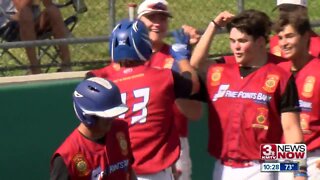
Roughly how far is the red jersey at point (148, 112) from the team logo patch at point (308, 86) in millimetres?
969

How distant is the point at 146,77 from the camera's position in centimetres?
680

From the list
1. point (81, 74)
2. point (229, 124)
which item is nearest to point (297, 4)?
point (229, 124)

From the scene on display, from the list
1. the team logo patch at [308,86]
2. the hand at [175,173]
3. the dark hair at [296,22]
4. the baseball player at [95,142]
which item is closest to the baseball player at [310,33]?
the dark hair at [296,22]

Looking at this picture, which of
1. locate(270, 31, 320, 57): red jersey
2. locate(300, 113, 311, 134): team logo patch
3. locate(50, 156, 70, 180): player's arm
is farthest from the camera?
locate(270, 31, 320, 57): red jersey

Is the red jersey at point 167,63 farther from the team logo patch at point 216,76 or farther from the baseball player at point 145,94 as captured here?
the baseball player at point 145,94

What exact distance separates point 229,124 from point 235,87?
0.77 feet

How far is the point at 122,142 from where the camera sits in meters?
5.96

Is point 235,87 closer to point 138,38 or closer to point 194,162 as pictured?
point 138,38

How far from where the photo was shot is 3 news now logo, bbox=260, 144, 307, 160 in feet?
22.2

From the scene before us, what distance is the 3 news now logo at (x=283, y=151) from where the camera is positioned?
6781 millimetres

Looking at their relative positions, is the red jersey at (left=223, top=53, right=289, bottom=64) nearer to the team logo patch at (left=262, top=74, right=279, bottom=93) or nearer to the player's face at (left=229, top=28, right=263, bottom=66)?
the player's face at (left=229, top=28, right=263, bottom=66)

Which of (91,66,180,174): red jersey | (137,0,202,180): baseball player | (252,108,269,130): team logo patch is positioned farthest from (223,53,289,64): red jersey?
(91,66,180,174): red jersey

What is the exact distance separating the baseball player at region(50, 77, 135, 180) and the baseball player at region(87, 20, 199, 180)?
851mm

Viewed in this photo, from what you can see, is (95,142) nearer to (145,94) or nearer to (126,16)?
(145,94)
